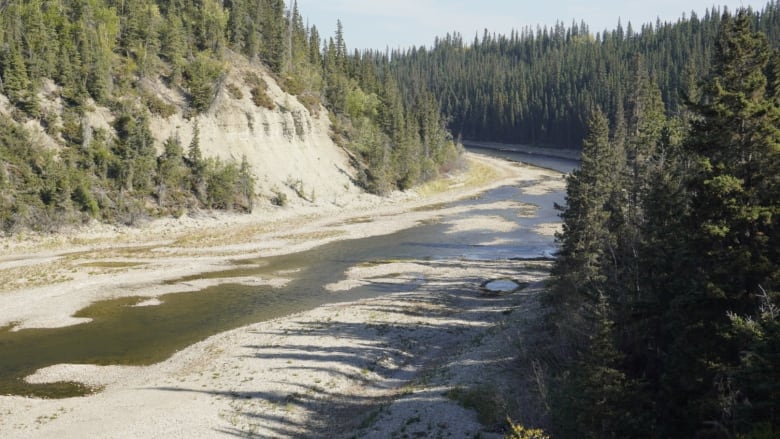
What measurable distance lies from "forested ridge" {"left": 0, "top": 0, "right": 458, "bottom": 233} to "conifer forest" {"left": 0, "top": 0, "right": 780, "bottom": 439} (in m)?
0.22

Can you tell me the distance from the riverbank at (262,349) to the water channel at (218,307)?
1.31 metres

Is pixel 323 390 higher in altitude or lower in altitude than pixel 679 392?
lower

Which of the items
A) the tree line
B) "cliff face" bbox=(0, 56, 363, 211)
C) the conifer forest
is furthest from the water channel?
the tree line

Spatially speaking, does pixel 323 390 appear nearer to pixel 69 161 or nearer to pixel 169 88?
pixel 69 161

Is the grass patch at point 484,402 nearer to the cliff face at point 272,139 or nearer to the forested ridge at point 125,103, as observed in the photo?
the forested ridge at point 125,103

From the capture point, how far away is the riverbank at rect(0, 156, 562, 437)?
901 inches

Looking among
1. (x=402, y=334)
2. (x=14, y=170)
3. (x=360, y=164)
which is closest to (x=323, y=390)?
(x=402, y=334)

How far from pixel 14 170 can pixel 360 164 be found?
49872mm

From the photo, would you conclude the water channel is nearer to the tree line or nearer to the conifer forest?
the conifer forest

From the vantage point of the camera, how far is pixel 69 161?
58250 millimetres

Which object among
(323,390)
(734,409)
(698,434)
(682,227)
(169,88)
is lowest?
(323,390)

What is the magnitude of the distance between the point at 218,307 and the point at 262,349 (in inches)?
392

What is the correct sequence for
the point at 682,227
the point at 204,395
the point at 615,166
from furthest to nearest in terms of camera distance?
the point at 615,166 < the point at 204,395 < the point at 682,227

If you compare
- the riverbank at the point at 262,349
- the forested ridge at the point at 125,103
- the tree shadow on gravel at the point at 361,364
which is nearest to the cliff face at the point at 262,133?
the forested ridge at the point at 125,103
